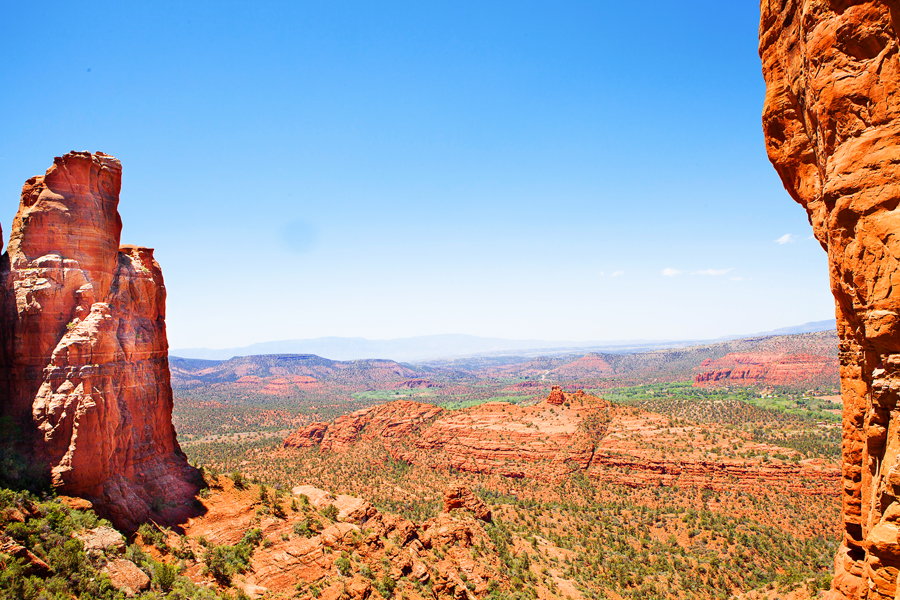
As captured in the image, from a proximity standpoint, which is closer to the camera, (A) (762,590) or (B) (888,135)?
(B) (888,135)

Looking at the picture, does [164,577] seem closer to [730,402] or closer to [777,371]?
[730,402]

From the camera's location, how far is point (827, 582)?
74.0 feet

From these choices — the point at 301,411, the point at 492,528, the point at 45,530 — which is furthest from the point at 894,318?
the point at 301,411

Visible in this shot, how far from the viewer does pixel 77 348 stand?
21.4 metres

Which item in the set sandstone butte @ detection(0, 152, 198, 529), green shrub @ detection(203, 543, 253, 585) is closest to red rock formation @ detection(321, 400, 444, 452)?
green shrub @ detection(203, 543, 253, 585)

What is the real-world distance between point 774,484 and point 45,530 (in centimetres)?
6329

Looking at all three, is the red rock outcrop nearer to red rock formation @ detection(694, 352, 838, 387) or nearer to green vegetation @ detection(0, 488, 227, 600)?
green vegetation @ detection(0, 488, 227, 600)

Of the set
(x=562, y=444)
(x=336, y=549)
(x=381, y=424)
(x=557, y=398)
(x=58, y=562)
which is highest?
(x=58, y=562)

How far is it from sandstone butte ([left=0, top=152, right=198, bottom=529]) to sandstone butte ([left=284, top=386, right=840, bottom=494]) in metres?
51.7

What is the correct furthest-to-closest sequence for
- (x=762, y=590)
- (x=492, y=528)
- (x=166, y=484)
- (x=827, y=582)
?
1. (x=492, y=528)
2. (x=762, y=590)
3. (x=166, y=484)
4. (x=827, y=582)

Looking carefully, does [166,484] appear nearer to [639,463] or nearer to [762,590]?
[762,590]

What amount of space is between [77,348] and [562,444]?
6157 centimetres

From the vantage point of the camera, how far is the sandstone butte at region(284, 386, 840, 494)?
5456 centimetres

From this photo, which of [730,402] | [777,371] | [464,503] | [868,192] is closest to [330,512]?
[464,503]
